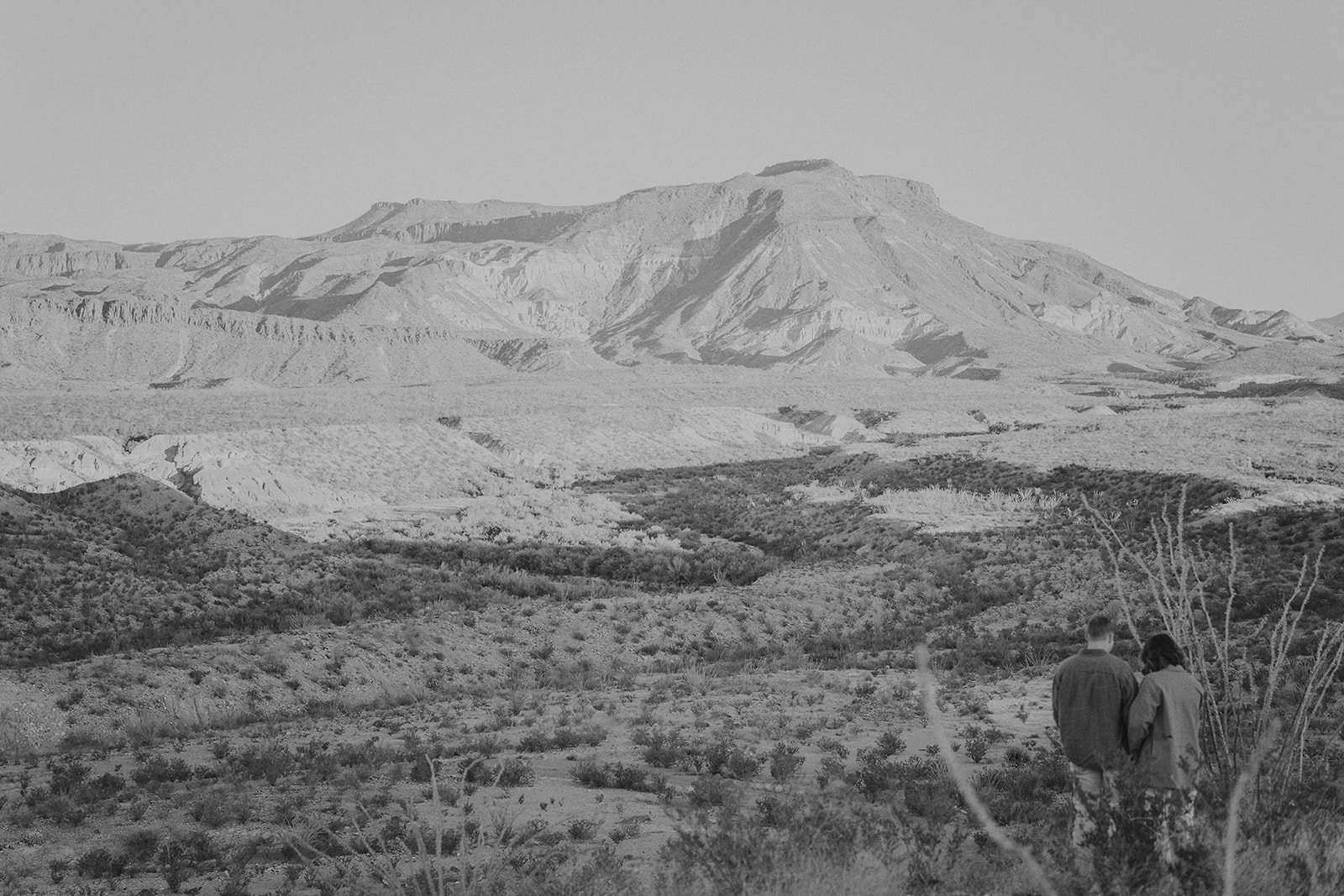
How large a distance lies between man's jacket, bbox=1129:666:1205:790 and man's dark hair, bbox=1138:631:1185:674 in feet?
0.32

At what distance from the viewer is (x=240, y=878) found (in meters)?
7.21

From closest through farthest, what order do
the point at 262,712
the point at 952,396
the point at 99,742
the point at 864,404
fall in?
1. the point at 99,742
2. the point at 262,712
3. the point at 864,404
4. the point at 952,396

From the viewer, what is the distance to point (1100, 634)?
625 cm

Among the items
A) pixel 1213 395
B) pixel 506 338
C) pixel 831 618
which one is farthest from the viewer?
pixel 506 338

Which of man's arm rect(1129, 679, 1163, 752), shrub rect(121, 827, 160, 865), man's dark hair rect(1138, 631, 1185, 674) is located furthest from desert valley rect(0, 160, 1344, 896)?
man's arm rect(1129, 679, 1163, 752)

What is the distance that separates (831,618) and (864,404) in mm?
77797

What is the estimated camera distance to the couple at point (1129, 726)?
5691 mm

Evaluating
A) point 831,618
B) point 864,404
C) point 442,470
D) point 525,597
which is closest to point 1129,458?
point 831,618

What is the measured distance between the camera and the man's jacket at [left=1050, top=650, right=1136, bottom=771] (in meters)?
6.07

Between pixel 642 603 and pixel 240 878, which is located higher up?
pixel 240 878

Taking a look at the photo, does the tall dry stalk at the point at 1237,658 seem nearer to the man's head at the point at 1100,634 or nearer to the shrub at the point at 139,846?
the man's head at the point at 1100,634

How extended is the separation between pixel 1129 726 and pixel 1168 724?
0.24m

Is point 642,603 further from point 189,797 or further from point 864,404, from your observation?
point 864,404

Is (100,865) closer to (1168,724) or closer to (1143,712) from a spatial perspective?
(1143,712)
